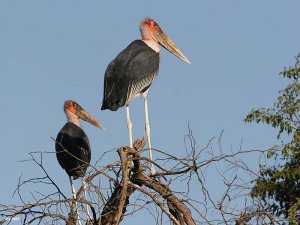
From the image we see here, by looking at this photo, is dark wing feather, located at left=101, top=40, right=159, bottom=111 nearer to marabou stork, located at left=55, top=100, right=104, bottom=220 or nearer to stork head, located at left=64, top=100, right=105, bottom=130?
marabou stork, located at left=55, top=100, right=104, bottom=220

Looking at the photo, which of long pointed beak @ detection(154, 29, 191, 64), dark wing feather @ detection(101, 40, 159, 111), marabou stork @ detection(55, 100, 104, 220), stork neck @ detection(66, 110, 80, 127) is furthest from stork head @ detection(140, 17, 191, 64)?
stork neck @ detection(66, 110, 80, 127)

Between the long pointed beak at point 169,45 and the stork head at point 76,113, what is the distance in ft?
4.27

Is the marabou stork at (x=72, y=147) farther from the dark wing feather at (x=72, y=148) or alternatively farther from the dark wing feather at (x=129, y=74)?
the dark wing feather at (x=129, y=74)

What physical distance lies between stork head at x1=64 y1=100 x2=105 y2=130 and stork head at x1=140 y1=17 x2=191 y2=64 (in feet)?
4.30

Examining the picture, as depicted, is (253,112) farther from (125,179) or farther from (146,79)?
(125,179)

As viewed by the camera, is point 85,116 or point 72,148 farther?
point 85,116

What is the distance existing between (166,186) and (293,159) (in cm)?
754

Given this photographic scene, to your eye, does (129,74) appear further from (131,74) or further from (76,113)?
(76,113)

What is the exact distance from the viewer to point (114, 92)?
29.3 ft

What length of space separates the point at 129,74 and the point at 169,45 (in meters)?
1.12

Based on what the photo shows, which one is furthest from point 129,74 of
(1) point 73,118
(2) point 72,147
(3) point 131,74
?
(1) point 73,118

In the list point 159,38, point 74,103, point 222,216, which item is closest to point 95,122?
point 74,103

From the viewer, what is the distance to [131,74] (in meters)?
9.22

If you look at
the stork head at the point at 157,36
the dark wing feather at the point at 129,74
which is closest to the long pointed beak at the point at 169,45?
the stork head at the point at 157,36
